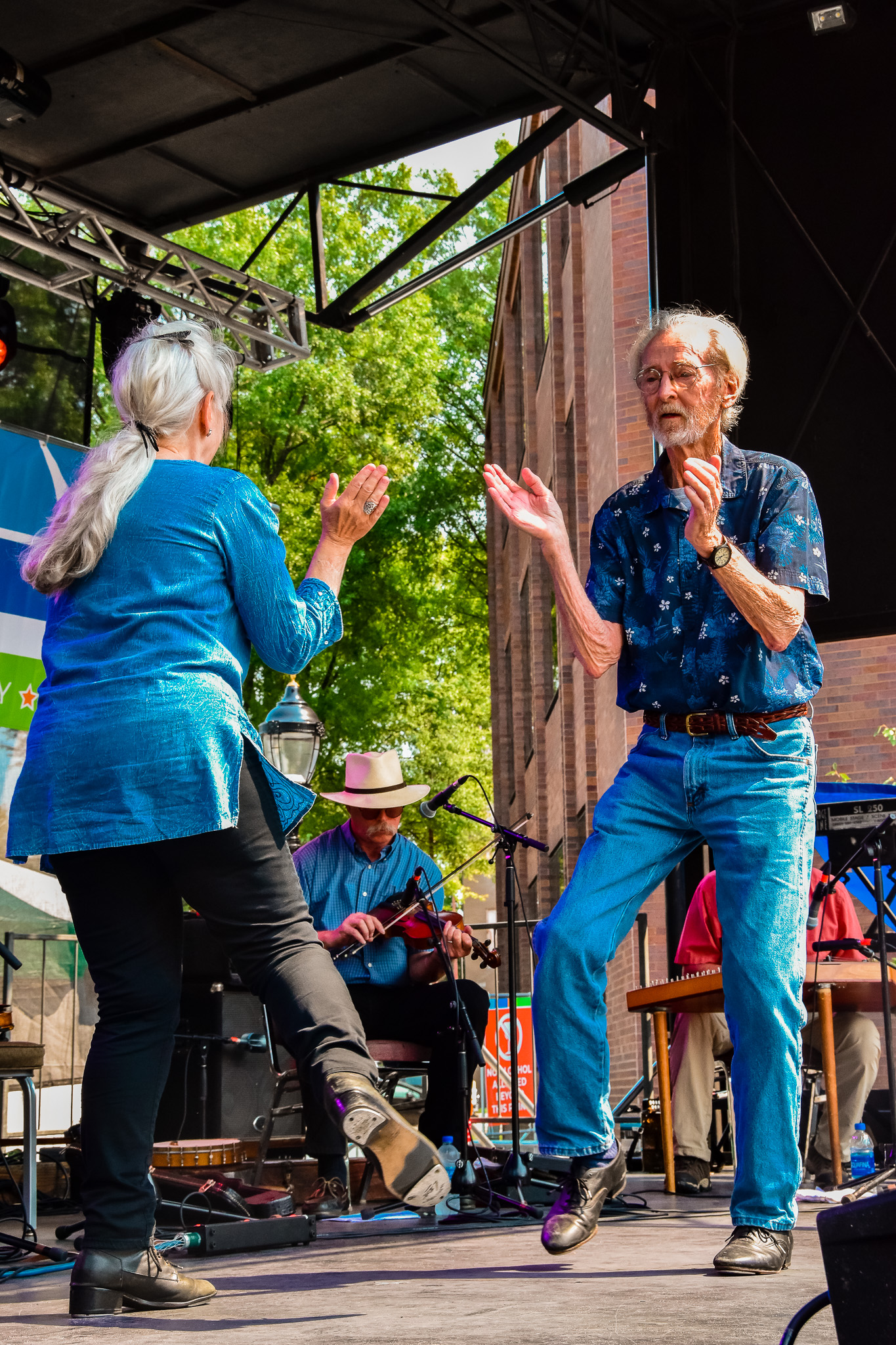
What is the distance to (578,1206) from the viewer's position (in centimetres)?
338

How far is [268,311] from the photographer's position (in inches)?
405


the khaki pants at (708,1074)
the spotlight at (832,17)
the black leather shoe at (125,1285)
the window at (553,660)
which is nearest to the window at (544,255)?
the window at (553,660)

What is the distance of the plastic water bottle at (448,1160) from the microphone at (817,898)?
1.76m

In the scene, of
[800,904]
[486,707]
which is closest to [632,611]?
[800,904]

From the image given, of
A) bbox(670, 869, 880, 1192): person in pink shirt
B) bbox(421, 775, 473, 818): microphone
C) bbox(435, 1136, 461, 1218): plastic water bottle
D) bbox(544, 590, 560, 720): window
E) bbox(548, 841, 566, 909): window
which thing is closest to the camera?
bbox(435, 1136, 461, 1218): plastic water bottle

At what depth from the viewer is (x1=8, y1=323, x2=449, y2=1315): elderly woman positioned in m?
2.87

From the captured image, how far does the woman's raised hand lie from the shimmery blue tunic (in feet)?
0.76

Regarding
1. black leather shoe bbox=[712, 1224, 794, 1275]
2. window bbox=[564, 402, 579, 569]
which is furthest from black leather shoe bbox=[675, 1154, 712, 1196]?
window bbox=[564, 402, 579, 569]

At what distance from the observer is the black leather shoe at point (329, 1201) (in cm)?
573

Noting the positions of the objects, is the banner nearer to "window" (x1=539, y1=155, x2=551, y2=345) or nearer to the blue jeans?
the blue jeans

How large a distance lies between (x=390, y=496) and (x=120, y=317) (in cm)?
1625

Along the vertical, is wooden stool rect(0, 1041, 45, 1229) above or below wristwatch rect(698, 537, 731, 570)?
below

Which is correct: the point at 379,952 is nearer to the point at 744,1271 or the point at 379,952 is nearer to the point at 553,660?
the point at 744,1271

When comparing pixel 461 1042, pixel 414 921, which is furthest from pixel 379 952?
pixel 461 1042
